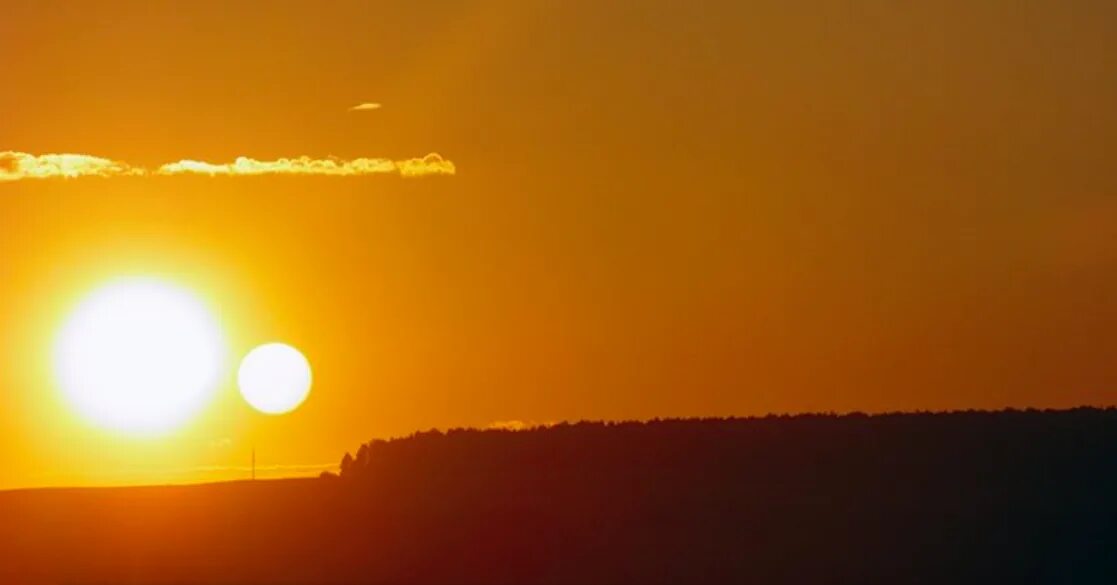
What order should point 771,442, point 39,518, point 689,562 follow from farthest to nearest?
1. point 39,518
2. point 771,442
3. point 689,562

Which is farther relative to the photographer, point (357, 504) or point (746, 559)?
point (357, 504)

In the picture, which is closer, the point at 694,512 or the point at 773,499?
the point at 694,512

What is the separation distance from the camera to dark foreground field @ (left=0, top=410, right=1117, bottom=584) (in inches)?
2142

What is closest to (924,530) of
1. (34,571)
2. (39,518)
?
(34,571)

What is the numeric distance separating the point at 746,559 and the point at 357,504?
9.26 meters

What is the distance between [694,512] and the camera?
5588 centimetres

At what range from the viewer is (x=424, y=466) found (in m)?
60.2

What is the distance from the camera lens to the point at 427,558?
5434 cm

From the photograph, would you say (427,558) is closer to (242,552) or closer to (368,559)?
(368,559)

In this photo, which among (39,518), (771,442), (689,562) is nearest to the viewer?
(689,562)

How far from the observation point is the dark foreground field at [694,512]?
5441 cm

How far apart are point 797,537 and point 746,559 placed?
1412mm

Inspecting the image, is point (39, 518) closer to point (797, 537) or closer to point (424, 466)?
point (424, 466)

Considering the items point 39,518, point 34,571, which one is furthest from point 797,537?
point 39,518
